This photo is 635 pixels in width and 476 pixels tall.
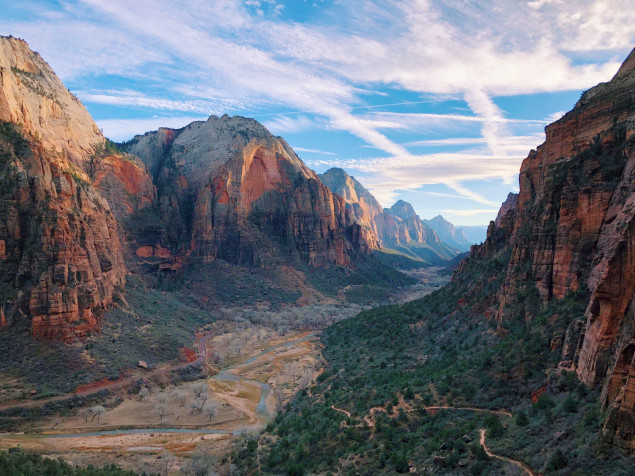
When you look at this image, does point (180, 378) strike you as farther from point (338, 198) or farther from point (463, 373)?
point (338, 198)

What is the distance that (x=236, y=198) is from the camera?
121312 mm

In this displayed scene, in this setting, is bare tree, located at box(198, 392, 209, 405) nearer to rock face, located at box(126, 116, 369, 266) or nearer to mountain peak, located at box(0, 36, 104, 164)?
mountain peak, located at box(0, 36, 104, 164)

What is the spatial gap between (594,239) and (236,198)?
104 meters

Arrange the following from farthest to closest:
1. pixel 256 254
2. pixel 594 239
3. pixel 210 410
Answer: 1. pixel 256 254
2. pixel 210 410
3. pixel 594 239

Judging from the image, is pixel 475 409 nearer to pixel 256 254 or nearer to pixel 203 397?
pixel 203 397

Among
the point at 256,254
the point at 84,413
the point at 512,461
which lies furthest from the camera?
the point at 256,254

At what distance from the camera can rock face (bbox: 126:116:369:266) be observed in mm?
116250

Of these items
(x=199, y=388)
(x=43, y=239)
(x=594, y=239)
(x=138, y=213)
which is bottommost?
(x=199, y=388)

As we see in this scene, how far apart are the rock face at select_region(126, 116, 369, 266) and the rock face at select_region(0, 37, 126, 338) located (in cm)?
4406

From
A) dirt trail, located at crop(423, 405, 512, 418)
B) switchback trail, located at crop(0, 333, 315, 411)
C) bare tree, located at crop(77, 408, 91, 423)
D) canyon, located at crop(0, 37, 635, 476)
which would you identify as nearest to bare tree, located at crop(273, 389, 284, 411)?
canyon, located at crop(0, 37, 635, 476)

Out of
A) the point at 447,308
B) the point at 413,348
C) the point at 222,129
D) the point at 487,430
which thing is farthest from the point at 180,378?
the point at 222,129

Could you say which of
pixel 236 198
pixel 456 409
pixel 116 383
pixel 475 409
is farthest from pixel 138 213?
pixel 475 409

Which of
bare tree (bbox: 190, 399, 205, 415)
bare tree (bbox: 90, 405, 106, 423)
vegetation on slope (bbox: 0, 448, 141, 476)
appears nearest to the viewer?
vegetation on slope (bbox: 0, 448, 141, 476)

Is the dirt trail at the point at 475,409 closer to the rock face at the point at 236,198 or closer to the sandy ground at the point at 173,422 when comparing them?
the sandy ground at the point at 173,422
